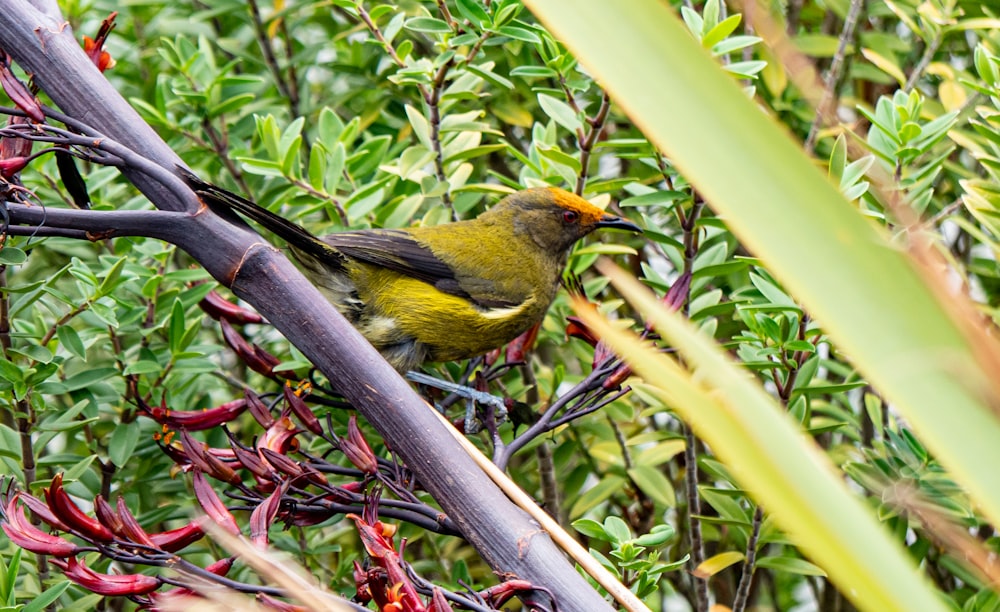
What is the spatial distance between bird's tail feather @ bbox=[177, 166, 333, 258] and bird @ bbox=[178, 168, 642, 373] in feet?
0.39

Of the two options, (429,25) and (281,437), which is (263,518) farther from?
(429,25)

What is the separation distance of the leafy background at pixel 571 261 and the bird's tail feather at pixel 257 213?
88mm

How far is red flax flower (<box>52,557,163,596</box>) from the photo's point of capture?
1.27 metres

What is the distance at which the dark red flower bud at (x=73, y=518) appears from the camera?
132 cm

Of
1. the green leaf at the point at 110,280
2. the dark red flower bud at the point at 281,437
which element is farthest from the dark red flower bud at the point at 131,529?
the green leaf at the point at 110,280

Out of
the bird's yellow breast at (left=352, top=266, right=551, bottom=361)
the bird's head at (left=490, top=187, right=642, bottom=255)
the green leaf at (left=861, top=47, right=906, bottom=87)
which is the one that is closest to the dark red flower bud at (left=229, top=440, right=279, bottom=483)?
the bird's yellow breast at (left=352, top=266, right=551, bottom=361)

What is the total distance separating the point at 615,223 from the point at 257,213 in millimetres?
1273

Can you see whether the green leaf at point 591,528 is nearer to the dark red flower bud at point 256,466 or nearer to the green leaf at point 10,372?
the dark red flower bud at point 256,466

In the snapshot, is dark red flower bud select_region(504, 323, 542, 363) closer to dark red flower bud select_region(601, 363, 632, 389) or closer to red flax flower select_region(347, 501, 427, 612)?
dark red flower bud select_region(601, 363, 632, 389)

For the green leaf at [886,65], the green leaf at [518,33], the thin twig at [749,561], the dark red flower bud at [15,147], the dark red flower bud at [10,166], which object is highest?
the dark red flower bud at [15,147]

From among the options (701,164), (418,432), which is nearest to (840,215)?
(701,164)

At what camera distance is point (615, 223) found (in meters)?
2.87

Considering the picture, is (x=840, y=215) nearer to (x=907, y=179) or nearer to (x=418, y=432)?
(x=418, y=432)

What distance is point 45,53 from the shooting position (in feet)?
4.61
